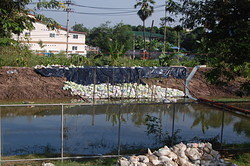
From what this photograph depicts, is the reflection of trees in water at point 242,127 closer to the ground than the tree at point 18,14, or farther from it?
closer to the ground

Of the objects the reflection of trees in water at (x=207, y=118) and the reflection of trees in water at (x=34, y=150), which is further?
the reflection of trees in water at (x=207, y=118)

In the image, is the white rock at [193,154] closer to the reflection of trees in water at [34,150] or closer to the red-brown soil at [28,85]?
the reflection of trees in water at [34,150]

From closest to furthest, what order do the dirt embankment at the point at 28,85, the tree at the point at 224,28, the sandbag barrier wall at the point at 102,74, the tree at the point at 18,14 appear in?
1. the tree at the point at 224,28
2. the tree at the point at 18,14
3. the dirt embankment at the point at 28,85
4. the sandbag barrier wall at the point at 102,74

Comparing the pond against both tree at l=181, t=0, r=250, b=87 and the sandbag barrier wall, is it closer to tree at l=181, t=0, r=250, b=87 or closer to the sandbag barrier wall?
tree at l=181, t=0, r=250, b=87

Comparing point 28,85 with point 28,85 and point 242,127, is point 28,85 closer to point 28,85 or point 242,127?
point 28,85

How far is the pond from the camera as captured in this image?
30.6ft

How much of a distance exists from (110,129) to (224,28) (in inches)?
243

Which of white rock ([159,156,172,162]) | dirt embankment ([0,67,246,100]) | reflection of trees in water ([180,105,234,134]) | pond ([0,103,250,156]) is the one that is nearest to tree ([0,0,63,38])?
pond ([0,103,250,156])

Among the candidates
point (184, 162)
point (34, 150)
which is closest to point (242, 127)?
point (184, 162)

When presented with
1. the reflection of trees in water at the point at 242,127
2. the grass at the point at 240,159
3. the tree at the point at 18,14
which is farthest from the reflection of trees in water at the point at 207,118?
the tree at the point at 18,14

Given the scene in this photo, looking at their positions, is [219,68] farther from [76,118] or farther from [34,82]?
[34,82]

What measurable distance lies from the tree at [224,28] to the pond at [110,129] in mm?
1542

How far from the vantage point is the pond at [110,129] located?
931 cm

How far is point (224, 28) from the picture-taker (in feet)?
26.7
